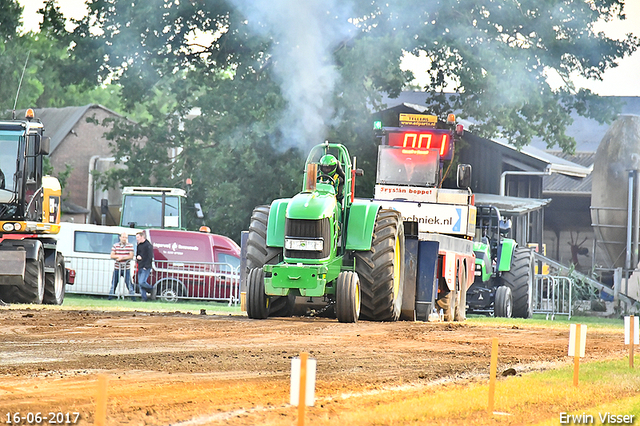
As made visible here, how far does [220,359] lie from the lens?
1010cm

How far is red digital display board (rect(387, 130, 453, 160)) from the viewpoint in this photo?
20938mm

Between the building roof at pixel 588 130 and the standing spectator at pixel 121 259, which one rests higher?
the building roof at pixel 588 130

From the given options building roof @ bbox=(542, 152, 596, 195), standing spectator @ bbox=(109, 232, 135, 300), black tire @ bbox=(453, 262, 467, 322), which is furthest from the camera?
building roof @ bbox=(542, 152, 596, 195)

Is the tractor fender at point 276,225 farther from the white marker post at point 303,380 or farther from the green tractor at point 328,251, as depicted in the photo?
the white marker post at point 303,380

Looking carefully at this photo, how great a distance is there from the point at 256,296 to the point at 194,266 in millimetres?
13213

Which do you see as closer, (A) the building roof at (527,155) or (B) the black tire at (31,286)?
(B) the black tire at (31,286)

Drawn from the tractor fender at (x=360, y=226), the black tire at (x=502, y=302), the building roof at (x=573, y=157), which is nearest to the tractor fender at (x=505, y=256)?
the black tire at (x=502, y=302)

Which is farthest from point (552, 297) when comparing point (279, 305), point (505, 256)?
point (279, 305)

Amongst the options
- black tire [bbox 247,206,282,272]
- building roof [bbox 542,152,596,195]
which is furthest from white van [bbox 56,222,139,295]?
building roof [bbox 542,152,596,195]

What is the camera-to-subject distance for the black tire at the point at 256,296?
50.6 feet

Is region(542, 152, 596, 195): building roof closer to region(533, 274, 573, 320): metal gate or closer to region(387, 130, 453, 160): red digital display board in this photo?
region(533, 274, 573, 320): metal gate

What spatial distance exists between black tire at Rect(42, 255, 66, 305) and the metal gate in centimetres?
1118

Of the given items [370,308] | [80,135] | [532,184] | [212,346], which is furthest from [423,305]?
[80,135]

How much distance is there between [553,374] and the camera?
9.82m
